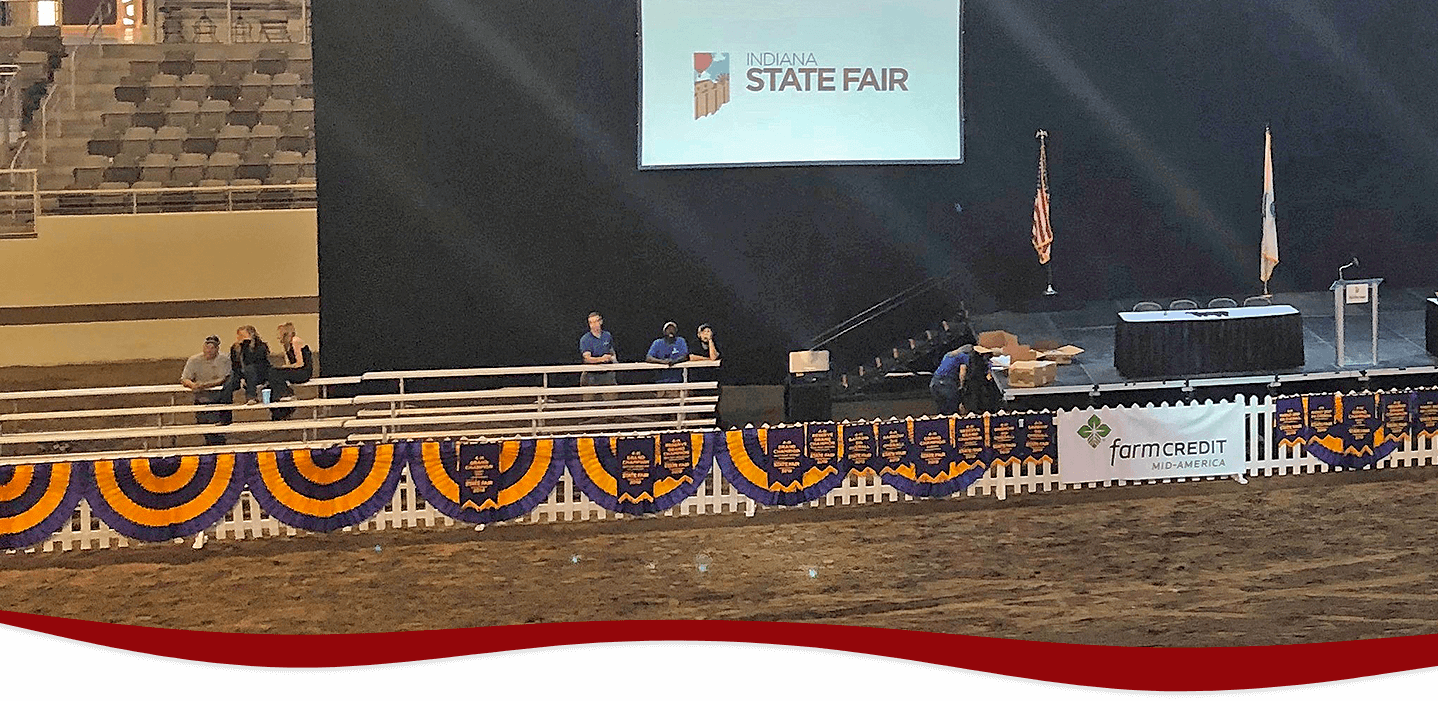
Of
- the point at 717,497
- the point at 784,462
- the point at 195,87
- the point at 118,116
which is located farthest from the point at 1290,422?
the point at 118,116

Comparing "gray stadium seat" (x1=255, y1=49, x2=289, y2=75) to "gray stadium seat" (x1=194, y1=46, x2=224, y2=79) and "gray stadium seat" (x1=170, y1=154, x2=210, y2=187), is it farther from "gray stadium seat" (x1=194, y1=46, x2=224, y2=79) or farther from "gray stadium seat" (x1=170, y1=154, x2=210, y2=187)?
"gray stadium seat" (x1=170, y1=154, x2=210, y2=187)

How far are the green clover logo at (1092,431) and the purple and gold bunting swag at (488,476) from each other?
4413 mm

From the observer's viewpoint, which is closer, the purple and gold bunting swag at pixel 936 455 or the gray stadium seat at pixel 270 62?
the purple and gold bunting swag at pixel 936 455

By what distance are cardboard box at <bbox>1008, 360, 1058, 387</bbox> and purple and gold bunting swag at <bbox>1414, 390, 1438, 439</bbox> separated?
320cm

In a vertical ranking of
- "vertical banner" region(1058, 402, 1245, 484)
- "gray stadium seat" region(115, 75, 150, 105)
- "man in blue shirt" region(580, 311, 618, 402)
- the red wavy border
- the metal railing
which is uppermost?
"gray stadium seat" region(115, 75, 150, 105)

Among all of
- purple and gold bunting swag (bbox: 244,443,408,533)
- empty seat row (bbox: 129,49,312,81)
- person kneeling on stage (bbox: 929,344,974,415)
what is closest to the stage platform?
person kneeling on stage (bbox: 929,344,974,415)

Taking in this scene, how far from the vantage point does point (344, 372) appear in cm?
1566

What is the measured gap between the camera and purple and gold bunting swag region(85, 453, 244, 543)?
11188 mm

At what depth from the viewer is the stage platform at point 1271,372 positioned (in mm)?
14023

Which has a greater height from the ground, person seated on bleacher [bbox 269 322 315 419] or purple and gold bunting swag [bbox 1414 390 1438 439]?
person seated on bleacher [bbox 269 322 315 419]

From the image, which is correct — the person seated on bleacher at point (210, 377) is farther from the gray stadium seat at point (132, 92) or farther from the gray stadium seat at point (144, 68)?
the gray stadium seat at point (144, 68)

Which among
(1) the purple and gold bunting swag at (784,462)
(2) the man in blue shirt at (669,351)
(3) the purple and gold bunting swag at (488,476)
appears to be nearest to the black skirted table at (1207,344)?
(1) the purple and gold bunting swag at (784,462)

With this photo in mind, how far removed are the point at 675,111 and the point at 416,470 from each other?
18.2 feet

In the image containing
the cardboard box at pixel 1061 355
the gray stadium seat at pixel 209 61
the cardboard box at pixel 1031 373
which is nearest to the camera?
the cardboard box at pixel 1031 373
